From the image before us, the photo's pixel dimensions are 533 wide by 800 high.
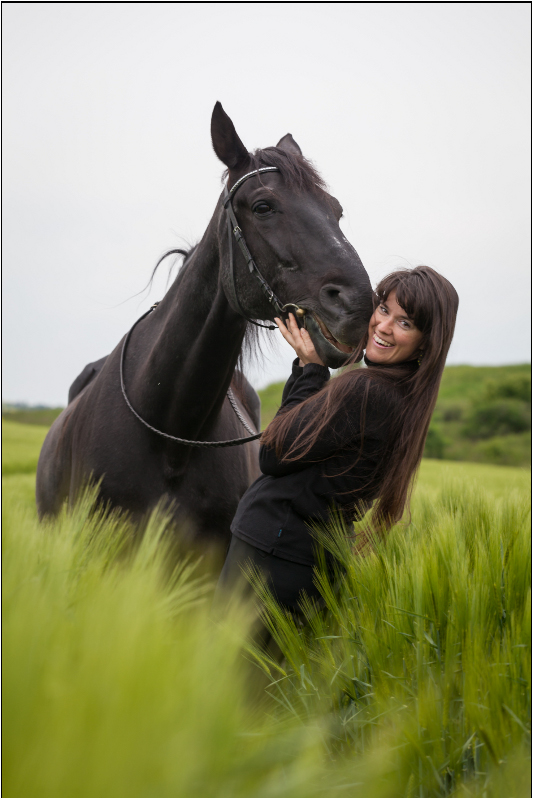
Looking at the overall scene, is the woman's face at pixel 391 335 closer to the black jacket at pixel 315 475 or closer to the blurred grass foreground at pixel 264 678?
the black jacket at pixel 315 475

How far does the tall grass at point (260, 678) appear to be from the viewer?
733 mm

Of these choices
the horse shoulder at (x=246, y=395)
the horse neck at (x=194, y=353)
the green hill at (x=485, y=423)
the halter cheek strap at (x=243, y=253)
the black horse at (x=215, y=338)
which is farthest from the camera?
the green hill at (x=485, y=423)

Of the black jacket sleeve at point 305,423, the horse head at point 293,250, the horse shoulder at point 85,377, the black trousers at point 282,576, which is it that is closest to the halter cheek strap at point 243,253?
the horse head at point 293,250

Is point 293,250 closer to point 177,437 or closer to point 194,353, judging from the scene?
point 194,353

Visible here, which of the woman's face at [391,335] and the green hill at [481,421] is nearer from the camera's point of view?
the woman's face at [391,335]

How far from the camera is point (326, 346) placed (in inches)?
91.7

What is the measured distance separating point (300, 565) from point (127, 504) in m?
1.29

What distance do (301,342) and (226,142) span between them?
1258 mm

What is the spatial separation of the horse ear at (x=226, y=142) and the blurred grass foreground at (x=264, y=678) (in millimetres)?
2089

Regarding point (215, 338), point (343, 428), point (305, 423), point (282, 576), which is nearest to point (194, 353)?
point (215, 338)

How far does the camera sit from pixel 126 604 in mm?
890

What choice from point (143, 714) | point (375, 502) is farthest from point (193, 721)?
point (375, 502)

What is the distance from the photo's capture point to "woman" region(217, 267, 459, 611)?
2.11 m

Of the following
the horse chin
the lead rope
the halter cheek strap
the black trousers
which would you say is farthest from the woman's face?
the black trousers
